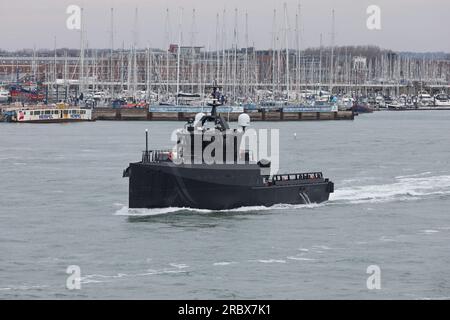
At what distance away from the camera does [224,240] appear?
4000cm

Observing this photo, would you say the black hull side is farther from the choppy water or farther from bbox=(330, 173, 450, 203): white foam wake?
bbox=(330, 173, 450, 203): white foam wake

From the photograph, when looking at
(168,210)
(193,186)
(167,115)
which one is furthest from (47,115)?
(193,186)

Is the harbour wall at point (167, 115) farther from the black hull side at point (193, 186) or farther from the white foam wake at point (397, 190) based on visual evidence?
the black hull side at point (193, 186)

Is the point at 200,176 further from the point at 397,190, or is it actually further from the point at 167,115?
the point at 167,115

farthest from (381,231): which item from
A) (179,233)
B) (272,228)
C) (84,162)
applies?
(84,162)

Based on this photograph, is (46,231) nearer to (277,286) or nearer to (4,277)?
(4,277)

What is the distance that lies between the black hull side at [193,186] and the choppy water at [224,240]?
45 cm

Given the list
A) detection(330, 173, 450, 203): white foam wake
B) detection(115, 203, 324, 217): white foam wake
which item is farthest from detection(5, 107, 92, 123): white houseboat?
detection(115, 203, 324, 217): white foam wake

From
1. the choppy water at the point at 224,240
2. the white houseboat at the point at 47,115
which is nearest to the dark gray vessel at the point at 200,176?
the choppy water at the point at 224,240

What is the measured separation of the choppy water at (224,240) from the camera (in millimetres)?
32906

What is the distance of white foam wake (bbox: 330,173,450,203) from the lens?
52.6 m

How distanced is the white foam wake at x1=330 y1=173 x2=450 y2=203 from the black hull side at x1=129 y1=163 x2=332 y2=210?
276 inches

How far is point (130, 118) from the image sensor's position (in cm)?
14488
